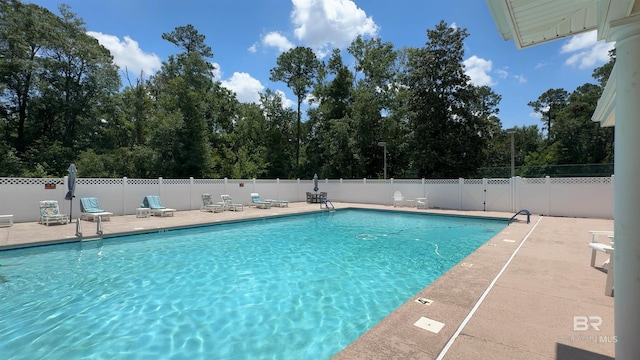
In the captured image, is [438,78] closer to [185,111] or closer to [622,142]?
[185,111]

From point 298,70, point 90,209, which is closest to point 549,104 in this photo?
point 298,70

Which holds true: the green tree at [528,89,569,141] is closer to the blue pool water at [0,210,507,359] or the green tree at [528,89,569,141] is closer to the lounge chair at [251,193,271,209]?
the lounge chair at [251,193,271,209]

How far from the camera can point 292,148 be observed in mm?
30422

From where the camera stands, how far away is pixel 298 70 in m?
29.7

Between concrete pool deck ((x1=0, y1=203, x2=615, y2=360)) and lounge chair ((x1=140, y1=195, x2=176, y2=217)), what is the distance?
1094 centimetres

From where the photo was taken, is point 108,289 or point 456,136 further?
point 456,136

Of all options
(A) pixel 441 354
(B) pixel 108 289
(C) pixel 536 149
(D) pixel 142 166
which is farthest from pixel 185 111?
(C) pixel 536 149

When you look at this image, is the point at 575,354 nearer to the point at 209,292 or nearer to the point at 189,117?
the point at 209,292

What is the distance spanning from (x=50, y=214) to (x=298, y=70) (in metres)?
24.4

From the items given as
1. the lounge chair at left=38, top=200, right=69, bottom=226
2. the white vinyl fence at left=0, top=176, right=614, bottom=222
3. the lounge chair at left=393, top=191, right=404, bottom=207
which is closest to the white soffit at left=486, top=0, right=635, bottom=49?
the white vinyl fence at left=0, top=176, right=614, bottom=222

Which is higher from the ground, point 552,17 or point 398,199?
point 552,17

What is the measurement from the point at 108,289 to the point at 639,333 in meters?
6.06

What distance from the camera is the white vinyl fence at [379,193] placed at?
10016mm

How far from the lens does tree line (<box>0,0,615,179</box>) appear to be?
21.4 metres
